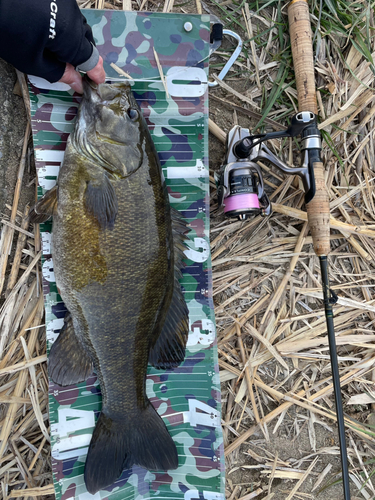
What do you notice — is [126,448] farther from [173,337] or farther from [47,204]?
[47,204]

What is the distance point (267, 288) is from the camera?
2654mm

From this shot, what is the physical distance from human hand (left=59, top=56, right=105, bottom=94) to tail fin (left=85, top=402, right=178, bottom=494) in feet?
6.90

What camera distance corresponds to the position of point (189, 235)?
7.97ft

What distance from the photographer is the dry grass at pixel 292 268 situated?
8.31ft

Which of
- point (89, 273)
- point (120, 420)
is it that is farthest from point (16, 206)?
point (120, 420)

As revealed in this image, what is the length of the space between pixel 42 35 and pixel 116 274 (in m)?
1.31

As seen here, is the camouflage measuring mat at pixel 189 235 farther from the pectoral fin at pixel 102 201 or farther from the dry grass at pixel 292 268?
the pectoral fin at pixel 102 201

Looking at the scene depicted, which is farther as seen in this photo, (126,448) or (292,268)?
(292,268)

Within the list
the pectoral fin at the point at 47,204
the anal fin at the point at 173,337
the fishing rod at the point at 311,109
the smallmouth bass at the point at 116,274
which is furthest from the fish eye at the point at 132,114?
the fishing rod at the point at 311,109

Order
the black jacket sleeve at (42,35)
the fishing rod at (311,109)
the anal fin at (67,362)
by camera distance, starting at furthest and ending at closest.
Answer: the fishing rod at (311,109)
the anal fin at (67,362)
the black jacket sleeve at (42,35)

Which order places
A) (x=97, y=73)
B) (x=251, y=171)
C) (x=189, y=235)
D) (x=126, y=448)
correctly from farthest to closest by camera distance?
1. (x=189, y=235)
2. (x=251, y=171)
3. (x=126, y=448)
4. (x=97, y=73)

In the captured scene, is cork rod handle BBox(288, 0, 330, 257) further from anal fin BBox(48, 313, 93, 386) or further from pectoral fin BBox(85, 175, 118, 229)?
anal fin BBox(48, 313, 93, 386)

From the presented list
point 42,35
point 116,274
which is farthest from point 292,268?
point 42,35

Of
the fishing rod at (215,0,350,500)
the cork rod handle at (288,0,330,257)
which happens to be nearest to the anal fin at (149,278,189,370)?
the fishing rod at (215,0,350,500)
